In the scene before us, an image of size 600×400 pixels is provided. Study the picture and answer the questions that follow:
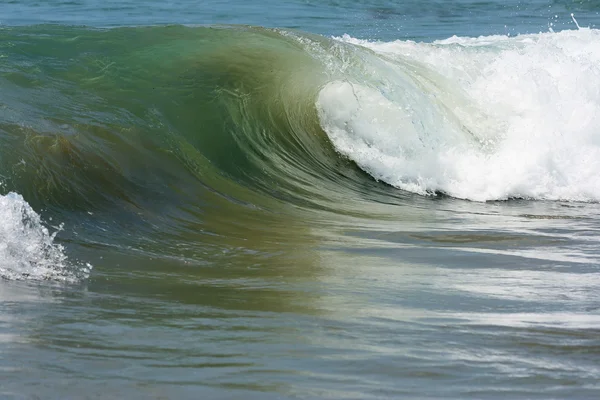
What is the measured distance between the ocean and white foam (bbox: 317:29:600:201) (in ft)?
0.07

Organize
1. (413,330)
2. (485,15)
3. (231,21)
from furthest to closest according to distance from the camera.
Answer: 1. (485,15)
2. (231,21)
3. (413,330)

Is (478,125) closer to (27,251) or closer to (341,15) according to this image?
(27,251)

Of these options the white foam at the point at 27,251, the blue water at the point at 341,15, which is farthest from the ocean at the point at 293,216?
the blue water at the point at 341,15

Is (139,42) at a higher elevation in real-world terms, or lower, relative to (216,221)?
higher

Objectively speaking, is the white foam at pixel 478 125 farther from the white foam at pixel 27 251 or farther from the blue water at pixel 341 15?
the blue water at pixel 341 15

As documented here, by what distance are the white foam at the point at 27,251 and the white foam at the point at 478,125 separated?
12.8 feet

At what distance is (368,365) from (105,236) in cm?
233

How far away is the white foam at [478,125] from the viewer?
25.7 feet

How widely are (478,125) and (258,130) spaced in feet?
6.63

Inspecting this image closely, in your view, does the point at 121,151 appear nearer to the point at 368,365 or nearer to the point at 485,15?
the point at 368,365

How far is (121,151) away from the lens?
20.6ft

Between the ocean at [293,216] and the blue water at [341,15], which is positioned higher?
the blue water at [341,15]

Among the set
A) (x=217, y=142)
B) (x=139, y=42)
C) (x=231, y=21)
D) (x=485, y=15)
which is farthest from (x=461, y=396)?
(x=485, y=15)

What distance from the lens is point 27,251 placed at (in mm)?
4227
